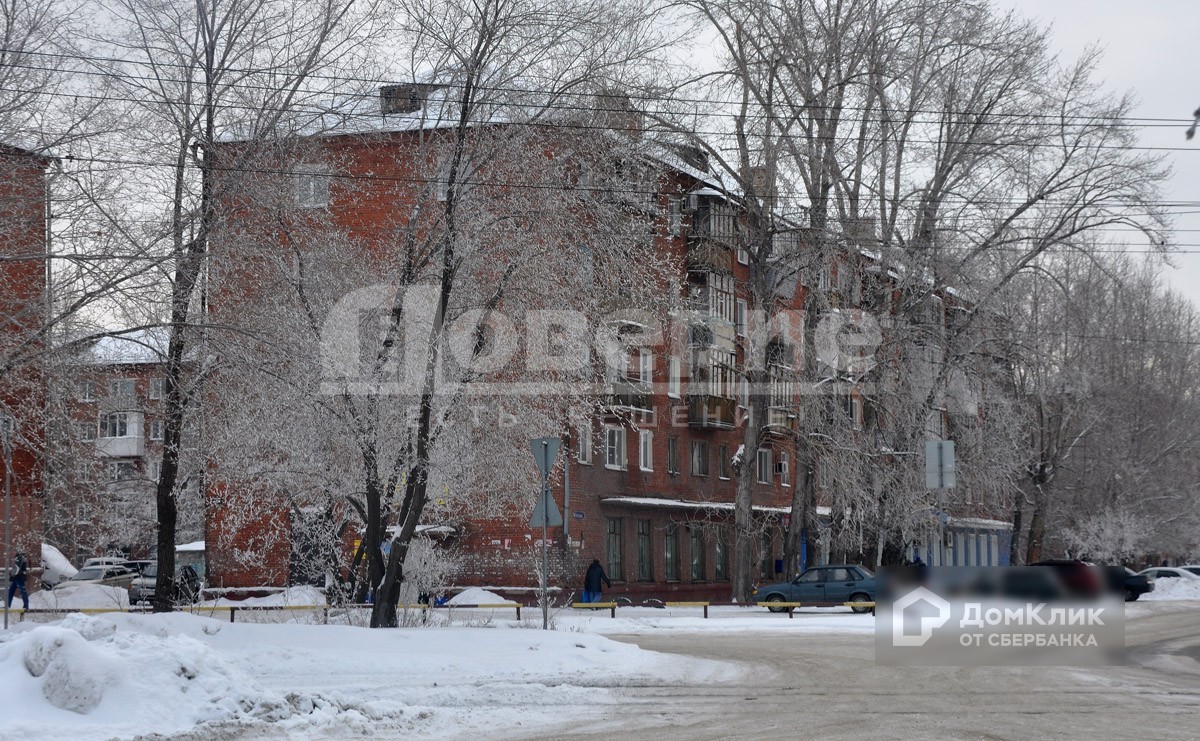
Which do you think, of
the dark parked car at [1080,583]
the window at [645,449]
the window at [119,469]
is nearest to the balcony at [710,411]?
the window at [645,449]

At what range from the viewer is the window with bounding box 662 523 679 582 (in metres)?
48.4

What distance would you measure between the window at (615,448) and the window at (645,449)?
0.97 meters

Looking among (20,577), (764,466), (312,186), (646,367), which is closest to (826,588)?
(646,367)

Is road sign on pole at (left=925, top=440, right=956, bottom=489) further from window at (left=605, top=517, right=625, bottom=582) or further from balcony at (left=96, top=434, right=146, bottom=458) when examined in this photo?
balcony at (left=96, top=434, right=146, bottom=458)

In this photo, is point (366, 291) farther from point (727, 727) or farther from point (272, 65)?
point (727, 727)

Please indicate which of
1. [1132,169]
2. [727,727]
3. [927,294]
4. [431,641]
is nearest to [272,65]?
[431,641]

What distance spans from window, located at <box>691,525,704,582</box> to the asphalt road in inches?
1129

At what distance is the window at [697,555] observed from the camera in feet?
165

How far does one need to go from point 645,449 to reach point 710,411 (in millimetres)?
3258

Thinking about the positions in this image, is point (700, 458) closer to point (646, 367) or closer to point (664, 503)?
point (664, 503)

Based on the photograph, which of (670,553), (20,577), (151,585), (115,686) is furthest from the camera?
(670,553)

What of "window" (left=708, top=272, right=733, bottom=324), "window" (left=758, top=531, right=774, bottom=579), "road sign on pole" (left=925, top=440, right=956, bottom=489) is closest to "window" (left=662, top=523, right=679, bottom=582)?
"window" (left=758, top=531, right=774, bottom=579)

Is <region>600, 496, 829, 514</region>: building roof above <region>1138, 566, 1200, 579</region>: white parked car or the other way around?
above

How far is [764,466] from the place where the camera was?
57.5 metres
